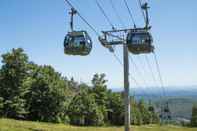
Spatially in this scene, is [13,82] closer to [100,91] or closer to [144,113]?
[100,91]

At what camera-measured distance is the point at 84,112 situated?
3088 inches

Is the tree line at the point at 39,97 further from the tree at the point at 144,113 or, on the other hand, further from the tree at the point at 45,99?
the tree at the point at 144,113

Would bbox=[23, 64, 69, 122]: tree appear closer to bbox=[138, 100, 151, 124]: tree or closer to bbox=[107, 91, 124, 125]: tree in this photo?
bbox=[107, 91, 124, 125]: tree

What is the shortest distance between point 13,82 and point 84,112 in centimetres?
1765

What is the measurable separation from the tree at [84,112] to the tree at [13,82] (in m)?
14.2

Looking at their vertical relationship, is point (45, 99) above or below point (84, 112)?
above

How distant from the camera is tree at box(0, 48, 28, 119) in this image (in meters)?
65.4

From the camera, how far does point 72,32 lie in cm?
2580

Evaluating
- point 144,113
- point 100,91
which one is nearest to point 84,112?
point 100,91

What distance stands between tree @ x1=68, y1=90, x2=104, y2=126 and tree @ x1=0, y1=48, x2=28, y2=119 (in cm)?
1423

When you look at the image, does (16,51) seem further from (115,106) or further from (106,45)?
→ (106,45)

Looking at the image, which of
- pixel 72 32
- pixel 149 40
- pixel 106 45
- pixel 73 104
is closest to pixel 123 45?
pixel 106 45

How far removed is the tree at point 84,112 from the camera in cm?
7856

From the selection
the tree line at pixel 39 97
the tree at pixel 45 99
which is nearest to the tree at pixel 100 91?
the tree line at pixel 39 97
